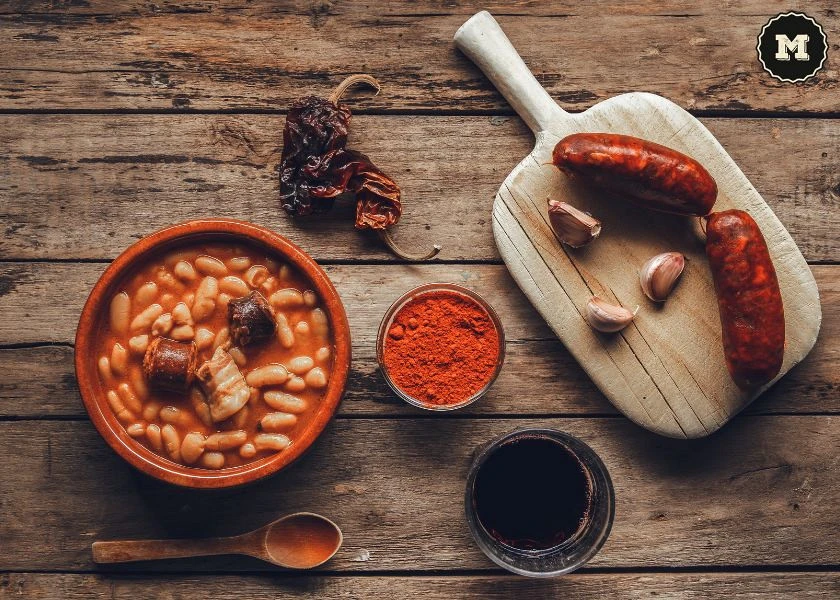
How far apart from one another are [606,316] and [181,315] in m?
0.97

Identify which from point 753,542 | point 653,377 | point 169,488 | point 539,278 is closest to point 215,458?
point 169,488

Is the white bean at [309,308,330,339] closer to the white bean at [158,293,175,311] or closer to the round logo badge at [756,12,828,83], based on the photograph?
the white bean at [158,293,175,311]

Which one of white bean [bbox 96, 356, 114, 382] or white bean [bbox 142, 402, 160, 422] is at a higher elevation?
white bean [bbox 96, 356, 114, 382]

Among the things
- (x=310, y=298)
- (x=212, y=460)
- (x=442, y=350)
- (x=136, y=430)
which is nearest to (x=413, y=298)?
(x=442, y=350)

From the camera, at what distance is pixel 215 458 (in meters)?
1.63

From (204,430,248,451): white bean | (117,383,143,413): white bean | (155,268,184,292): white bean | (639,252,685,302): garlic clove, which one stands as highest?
(639,252,685,302): garlic clove

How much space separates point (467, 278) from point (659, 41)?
769mm

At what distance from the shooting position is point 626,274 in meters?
1.77

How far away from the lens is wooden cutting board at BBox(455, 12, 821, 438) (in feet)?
5.75

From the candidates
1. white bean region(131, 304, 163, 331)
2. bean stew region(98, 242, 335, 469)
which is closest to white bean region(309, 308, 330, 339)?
bean stew region(98, 242, 335, 469)

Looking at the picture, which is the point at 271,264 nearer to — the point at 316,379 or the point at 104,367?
the point at 316,379

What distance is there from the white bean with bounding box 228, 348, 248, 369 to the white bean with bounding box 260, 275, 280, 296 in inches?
5.6

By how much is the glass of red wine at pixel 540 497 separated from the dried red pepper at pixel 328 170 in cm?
53

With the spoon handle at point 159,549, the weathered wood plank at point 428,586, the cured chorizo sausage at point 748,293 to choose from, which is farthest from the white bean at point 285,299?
the cured chorizo sausage at point 748,293
